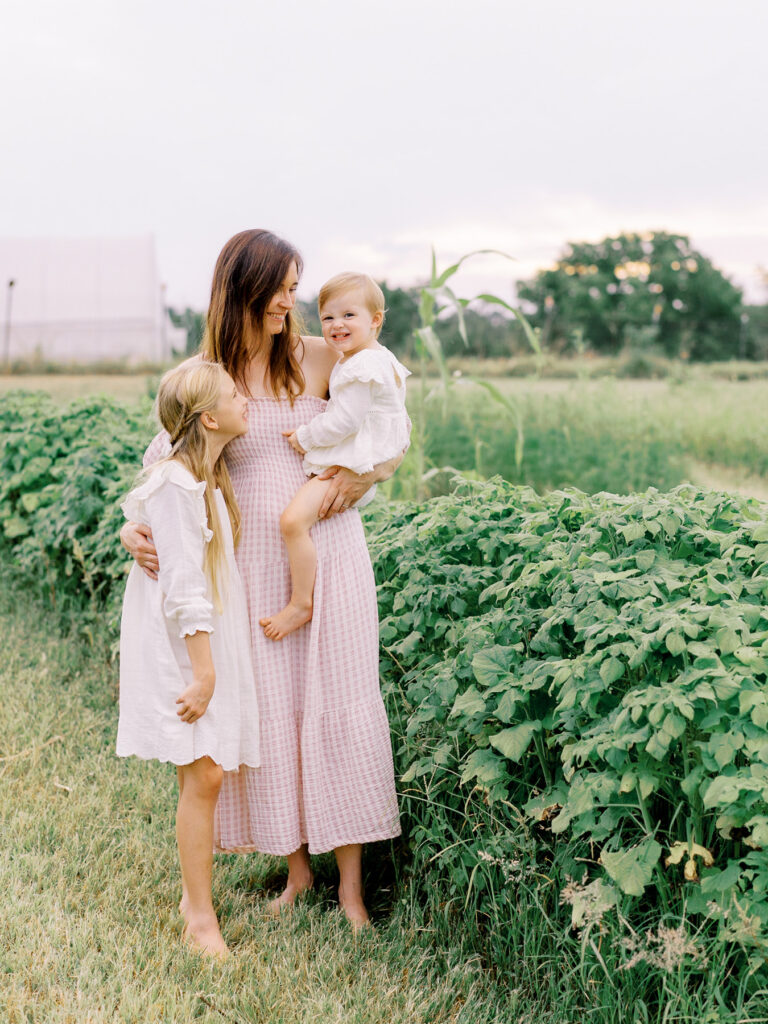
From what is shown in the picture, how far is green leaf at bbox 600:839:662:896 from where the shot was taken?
1.82 m

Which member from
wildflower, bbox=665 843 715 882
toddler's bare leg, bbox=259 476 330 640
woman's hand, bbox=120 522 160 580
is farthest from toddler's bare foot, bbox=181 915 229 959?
wildflower, bbox=665 843 715 882

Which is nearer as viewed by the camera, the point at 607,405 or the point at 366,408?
the point at 366,408

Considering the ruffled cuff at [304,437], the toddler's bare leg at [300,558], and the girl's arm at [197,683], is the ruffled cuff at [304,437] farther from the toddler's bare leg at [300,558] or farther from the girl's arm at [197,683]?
the girl's arm at [197,683]

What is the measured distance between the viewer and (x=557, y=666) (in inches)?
81.1

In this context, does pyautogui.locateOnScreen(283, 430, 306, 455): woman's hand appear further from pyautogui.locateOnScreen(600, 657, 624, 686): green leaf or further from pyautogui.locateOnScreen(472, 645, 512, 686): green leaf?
pyautogui.locateOnScreen(600, 657, 624, 686): green leaf

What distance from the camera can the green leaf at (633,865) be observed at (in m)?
1.82

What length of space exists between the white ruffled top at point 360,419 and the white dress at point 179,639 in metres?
0.28

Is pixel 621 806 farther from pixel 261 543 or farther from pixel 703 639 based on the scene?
pixel 261 543

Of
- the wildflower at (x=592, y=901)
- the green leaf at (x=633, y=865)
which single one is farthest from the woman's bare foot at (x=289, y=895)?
the green leaf at (x=633, y=865)

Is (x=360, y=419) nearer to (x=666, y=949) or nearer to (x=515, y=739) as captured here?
(x=515, y=739)

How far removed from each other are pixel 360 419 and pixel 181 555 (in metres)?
0.56

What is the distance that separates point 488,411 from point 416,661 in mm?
5381

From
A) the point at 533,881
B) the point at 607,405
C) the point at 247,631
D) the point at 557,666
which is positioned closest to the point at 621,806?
the point at 557,666

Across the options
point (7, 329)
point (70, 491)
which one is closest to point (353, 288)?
point (70, 491)
